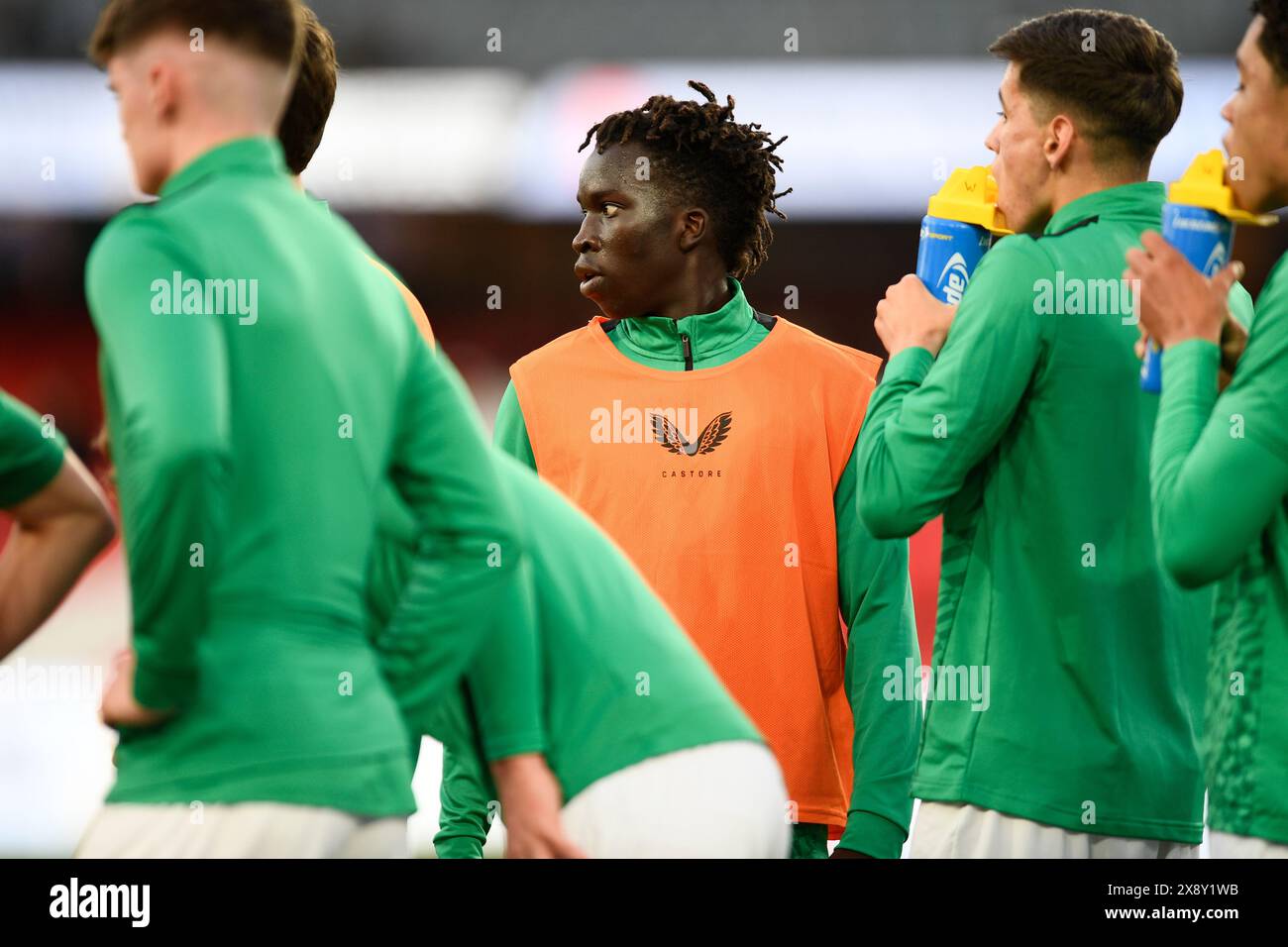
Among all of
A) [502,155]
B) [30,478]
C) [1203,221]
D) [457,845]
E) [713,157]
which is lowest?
[457,845]

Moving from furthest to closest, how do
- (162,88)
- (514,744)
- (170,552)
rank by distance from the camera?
(514,744)
(162,88)
(170,552)

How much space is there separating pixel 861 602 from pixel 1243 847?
983 mm

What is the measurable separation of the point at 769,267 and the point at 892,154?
174cm

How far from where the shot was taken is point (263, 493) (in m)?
1.68

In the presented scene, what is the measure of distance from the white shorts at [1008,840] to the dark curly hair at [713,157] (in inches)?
50.7

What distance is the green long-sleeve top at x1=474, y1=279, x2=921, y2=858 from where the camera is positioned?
2.83 metres

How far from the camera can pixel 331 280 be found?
1750mm

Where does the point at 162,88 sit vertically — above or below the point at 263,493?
above

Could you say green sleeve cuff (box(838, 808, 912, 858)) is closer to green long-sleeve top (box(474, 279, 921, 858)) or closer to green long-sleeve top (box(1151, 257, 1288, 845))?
green long-sleeve top (box(474, 279, 921, 858))

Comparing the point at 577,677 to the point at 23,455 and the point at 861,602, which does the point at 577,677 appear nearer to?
the point at 23,455

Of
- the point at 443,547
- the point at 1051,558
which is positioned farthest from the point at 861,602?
the point at 443,547

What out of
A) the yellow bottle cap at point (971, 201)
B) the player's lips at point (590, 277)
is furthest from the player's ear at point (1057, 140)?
the player's lips at point (590, 277)

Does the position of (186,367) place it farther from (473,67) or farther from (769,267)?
(769,267)

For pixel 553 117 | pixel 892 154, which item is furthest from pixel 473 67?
pixel 892 154
